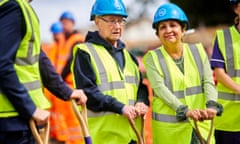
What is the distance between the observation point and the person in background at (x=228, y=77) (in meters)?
5.87

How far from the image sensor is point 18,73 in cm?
422

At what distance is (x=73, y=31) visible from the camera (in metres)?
10.1

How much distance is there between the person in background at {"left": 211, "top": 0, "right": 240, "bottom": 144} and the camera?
19.3 feet

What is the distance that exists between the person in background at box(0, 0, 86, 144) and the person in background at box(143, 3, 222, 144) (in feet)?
4.84

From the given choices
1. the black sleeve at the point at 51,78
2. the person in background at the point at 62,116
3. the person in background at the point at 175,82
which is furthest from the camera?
the person in background at the point at 62,116

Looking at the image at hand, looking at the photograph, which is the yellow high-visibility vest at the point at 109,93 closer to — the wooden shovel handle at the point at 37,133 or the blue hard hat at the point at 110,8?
the blue hard hat at the point at 110,8

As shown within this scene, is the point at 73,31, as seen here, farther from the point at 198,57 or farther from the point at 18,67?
the point at 18,67

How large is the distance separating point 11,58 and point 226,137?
101 inches

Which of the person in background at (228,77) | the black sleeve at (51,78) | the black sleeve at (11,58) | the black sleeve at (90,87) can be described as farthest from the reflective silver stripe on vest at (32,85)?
the person in background at (228,77)

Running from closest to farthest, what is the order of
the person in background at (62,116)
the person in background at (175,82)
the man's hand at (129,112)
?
1. the man's hand at (129,112)
2. the person in background at (175,82)
3. the person in background at (62,116)

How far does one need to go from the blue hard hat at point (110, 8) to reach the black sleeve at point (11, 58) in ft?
4.34

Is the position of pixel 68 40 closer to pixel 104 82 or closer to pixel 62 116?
pixel 62 116

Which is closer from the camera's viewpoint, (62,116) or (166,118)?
(166,118)

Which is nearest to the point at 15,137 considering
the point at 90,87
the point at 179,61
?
the point at 90,87
